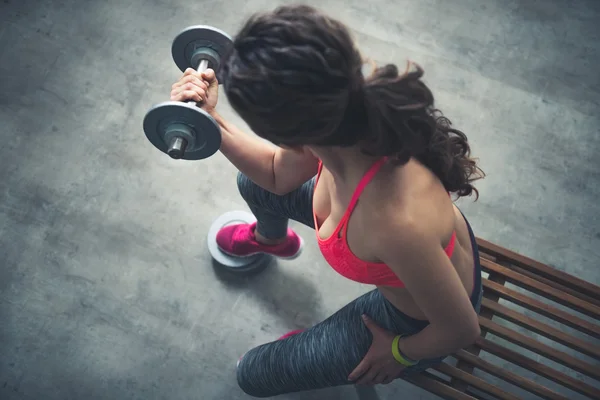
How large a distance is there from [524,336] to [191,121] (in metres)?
1.07

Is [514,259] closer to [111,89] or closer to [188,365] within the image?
[188,365]

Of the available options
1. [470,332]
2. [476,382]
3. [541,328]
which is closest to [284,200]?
[470,332]

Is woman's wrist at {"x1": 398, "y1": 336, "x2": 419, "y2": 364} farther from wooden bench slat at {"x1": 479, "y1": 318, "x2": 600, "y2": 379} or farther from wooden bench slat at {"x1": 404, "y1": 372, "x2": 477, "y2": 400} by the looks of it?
wooden bench slat at {"x1": 479, "y1": 318, "x2": 600, "y2": 379}

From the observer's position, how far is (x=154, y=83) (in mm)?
2184

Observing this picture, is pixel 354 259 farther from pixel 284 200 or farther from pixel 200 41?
pixel 200 41

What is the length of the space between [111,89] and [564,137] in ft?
5.95

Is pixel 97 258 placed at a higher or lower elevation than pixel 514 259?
lower

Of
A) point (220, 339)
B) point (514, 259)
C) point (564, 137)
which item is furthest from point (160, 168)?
point (564, 137)

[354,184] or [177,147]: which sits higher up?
[354,184]

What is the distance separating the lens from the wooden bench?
144cm

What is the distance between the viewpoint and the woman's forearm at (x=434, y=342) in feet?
3.57

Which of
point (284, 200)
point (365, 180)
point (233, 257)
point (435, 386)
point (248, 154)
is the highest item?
point (365, 180)

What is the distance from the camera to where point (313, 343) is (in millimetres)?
1376

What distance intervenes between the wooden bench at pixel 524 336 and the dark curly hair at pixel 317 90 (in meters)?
0.81
